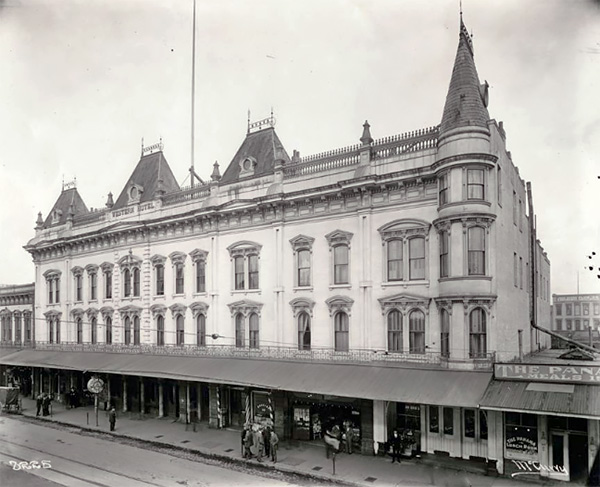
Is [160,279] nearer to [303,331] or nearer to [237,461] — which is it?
[303,331]

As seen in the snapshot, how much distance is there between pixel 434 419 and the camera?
61.5ft

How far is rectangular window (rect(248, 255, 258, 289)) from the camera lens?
2489 centimetres

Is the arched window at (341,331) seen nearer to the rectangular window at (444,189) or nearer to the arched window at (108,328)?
the rectangular window at (444,189)

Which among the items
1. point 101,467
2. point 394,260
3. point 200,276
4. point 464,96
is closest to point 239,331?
point 200,276

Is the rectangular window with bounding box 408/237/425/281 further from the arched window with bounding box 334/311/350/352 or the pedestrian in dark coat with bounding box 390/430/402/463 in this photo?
the pedestrian in dark coat with bounding box 390/430/402/463

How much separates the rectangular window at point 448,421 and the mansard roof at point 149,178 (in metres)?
21.7

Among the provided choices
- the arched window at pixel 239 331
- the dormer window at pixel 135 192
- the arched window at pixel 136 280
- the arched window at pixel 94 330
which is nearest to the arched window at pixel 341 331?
the arched window at pixel 239 331

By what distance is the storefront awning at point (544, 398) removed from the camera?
14742 mm

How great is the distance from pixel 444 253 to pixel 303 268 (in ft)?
22.5

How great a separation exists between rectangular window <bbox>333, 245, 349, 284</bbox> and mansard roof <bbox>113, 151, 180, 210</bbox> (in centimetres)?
1461

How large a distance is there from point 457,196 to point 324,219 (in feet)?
20.5

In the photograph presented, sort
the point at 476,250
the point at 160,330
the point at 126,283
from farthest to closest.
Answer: the point at 126,283 → the point at 160,330 → the point at 476,250

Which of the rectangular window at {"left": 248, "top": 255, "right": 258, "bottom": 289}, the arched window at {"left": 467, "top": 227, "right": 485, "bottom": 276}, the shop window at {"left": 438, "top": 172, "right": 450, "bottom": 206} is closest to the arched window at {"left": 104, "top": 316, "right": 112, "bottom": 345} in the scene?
the rectangular window at {"left": 248, "top": 255, "right": 258, "bottom": 289}

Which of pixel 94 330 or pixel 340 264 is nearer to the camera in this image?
pixel 340 264
